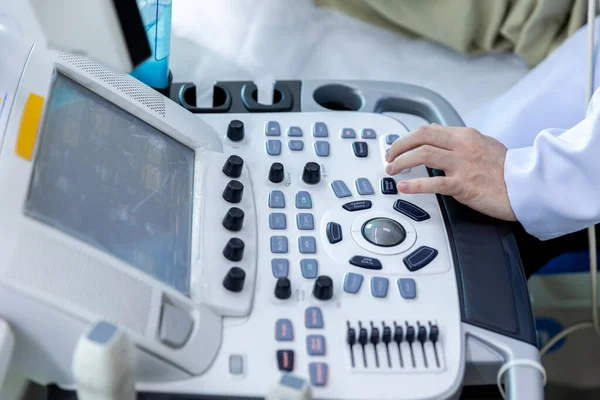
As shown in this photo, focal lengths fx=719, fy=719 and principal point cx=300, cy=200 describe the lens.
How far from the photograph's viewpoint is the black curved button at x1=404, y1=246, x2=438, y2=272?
2.18 feet

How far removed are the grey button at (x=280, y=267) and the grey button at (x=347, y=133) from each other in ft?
0.64

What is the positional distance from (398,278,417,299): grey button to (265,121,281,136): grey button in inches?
9.1

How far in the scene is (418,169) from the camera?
30.5 inches

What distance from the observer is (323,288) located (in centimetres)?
62

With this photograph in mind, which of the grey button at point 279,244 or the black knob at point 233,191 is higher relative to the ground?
the black knob at point 233,191

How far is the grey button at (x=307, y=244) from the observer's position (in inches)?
26.4

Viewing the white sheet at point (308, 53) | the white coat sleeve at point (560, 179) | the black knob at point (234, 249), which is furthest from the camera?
the white sheet at point (308, 53)

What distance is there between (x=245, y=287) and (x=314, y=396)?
0.38 feet

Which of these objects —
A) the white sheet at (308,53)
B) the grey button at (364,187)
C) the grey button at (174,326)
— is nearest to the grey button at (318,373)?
the grey button at (174,326)

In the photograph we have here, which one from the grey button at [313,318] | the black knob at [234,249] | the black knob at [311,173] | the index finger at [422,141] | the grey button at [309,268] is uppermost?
the index finger at [422,141]

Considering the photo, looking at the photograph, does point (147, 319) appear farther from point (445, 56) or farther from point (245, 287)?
point (445, 56)

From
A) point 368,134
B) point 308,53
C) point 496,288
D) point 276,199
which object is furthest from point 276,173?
point 308,53

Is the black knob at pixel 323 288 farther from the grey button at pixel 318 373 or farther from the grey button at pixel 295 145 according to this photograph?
the grey button at pixel 295 145

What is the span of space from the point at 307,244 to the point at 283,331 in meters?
0.10
